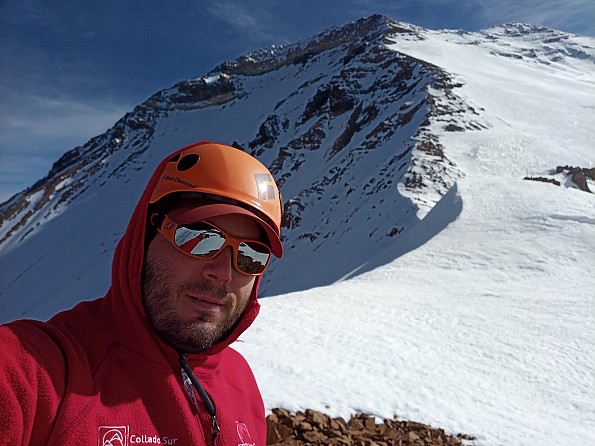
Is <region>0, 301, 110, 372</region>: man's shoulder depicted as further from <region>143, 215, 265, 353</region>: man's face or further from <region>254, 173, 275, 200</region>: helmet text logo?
<region>254, 173, 275, 200</region>: helmet text logo

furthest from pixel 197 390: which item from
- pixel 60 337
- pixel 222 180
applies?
pixel 222 180

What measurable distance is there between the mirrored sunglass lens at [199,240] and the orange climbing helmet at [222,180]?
5.4 inches

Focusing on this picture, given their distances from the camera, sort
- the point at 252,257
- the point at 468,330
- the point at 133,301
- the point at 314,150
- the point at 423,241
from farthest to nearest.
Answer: the point at 314,150 → the point at 423,241 → the point at 468,330 → the point at 252,257 → the point at 133,301

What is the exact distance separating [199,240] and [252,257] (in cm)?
28

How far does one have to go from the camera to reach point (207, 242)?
194 cm

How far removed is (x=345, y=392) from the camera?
711 centimetres

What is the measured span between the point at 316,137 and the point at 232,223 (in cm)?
6791

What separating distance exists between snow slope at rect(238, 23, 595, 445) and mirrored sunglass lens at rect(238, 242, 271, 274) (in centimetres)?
453

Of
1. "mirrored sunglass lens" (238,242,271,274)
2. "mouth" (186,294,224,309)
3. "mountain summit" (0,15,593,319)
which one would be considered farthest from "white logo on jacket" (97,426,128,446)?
"mountain summit" (0,15,593,319)

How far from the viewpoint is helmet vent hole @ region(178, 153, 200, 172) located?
1968 millimetres

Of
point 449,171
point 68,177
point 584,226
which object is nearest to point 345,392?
point 584,226

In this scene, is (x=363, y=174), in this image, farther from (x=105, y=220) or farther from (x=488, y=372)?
(x=105, y=220)

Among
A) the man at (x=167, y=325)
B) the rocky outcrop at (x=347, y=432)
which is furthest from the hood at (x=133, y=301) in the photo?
the rocky outcrop at (x=347, y=432)

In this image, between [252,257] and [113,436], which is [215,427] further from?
[252,257]
